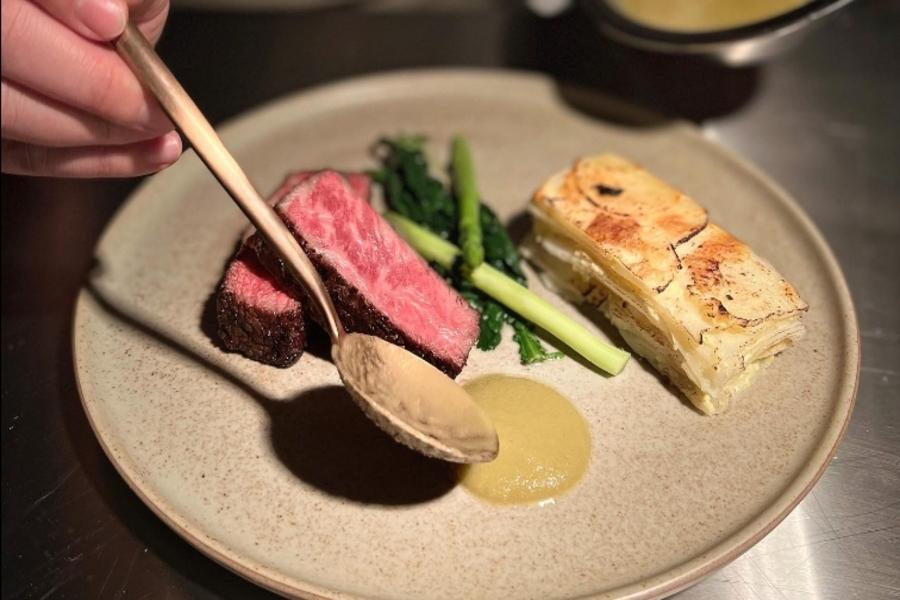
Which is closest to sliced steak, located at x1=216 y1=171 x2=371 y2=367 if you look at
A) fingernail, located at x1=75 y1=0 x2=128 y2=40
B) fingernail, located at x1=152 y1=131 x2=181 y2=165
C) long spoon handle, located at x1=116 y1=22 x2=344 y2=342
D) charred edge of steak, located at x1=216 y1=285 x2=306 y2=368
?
charred edge of steak, located at x1=216 y1=285 x2=306 y2=368

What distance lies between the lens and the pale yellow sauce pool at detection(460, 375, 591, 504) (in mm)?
2291

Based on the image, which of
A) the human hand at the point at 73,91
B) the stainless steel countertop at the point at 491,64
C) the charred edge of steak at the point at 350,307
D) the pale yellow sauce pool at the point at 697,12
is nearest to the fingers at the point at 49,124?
the human hand at the point at 73,91

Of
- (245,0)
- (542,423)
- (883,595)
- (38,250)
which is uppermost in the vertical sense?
(245,0)

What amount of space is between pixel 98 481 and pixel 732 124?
342 cm

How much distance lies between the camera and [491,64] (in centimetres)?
437

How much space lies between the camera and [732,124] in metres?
4.02

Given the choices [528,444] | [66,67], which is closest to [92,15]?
[66,67]

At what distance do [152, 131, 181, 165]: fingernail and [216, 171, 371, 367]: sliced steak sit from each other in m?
0.40

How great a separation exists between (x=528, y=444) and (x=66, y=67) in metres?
1.66

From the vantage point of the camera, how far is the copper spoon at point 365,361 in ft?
6.68

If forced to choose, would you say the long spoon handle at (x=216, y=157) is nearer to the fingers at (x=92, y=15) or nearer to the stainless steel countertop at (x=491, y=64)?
the fingers at (x=92, y=15)

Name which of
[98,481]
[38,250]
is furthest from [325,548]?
[38,250]

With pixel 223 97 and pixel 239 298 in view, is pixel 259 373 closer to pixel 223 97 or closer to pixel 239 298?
pixel 239 298

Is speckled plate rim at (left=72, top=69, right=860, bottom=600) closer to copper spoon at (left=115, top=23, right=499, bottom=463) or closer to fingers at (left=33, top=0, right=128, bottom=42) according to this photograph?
copper spoon at (left=115, top=23, right=499, bottom=463)
